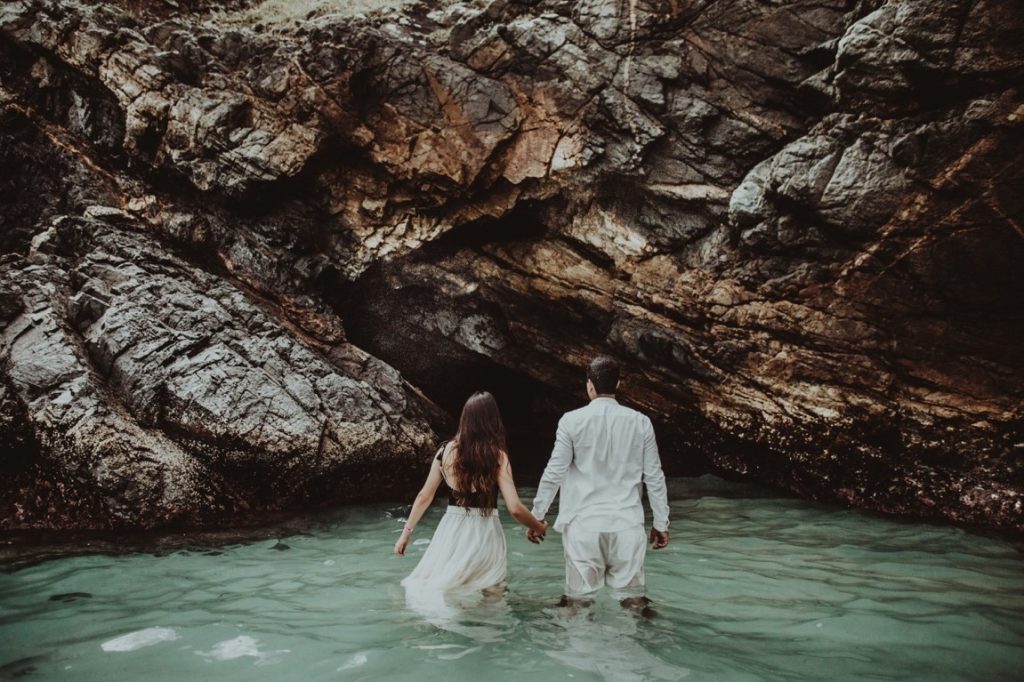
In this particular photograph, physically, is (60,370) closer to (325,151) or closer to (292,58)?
(325,151)

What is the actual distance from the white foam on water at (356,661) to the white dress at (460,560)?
0.82m

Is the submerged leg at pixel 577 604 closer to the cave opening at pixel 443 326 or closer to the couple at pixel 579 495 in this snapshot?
the couple at pixel 579 495

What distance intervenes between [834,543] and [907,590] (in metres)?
1.86

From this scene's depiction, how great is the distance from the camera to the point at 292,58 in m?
11.6

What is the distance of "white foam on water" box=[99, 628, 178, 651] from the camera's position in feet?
16.3

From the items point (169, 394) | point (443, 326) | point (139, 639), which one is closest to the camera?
point (139, 639)

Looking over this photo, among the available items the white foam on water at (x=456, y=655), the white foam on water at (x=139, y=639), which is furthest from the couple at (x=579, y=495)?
the white foam on water at (x=139, y=639)

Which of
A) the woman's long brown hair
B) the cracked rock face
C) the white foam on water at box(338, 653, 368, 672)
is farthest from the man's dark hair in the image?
the cracked rock face

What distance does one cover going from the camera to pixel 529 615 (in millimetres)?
5453

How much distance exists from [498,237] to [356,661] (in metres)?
8.88

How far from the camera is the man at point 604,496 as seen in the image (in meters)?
5.10

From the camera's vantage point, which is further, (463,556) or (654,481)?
(463,556)

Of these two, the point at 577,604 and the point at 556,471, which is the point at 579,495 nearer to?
the point at 556,471

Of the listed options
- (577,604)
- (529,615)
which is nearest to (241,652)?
(529,615)
